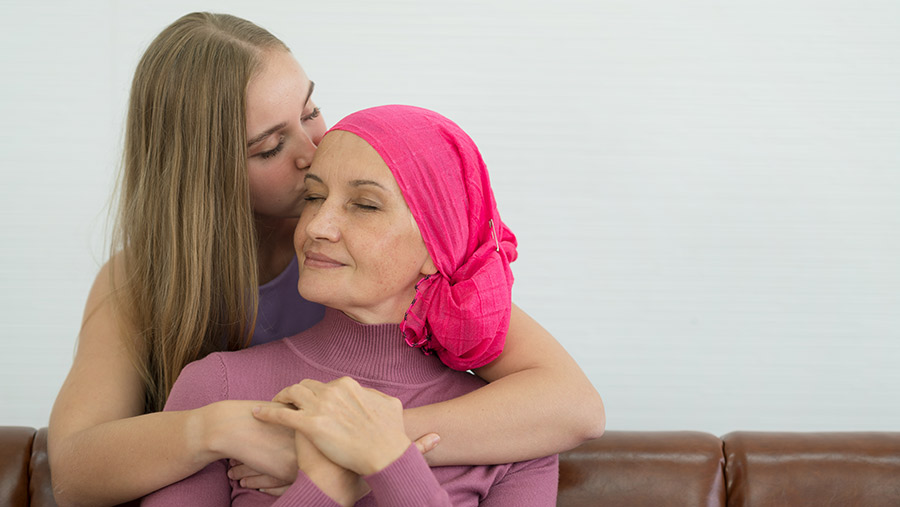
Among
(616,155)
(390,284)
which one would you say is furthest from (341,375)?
(616,155)

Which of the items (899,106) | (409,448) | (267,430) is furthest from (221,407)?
(899,106)

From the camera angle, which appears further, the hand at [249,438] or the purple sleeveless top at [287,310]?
the purple sleeveless top at [287,310]

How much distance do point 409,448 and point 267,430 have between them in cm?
25

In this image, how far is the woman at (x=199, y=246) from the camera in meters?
1.71

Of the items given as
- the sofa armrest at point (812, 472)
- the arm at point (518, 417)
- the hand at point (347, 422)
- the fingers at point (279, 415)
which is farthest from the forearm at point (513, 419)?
the sofa armrest at point (812, 472)

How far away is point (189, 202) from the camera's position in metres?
1.88

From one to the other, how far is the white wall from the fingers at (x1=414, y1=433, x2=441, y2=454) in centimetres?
144

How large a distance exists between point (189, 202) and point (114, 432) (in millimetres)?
500

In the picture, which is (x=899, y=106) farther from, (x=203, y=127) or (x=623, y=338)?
(x=203, y=127)

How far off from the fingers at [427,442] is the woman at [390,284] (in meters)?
0.07

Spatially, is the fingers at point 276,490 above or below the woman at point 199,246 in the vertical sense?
below

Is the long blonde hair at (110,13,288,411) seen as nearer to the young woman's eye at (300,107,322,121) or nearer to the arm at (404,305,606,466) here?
the young woman's eye at (300,107,322,121)

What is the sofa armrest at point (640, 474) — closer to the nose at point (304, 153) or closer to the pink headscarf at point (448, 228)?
the pink headscarf at point (448, 228)

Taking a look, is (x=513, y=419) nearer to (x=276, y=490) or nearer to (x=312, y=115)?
(x=276, y=490)
